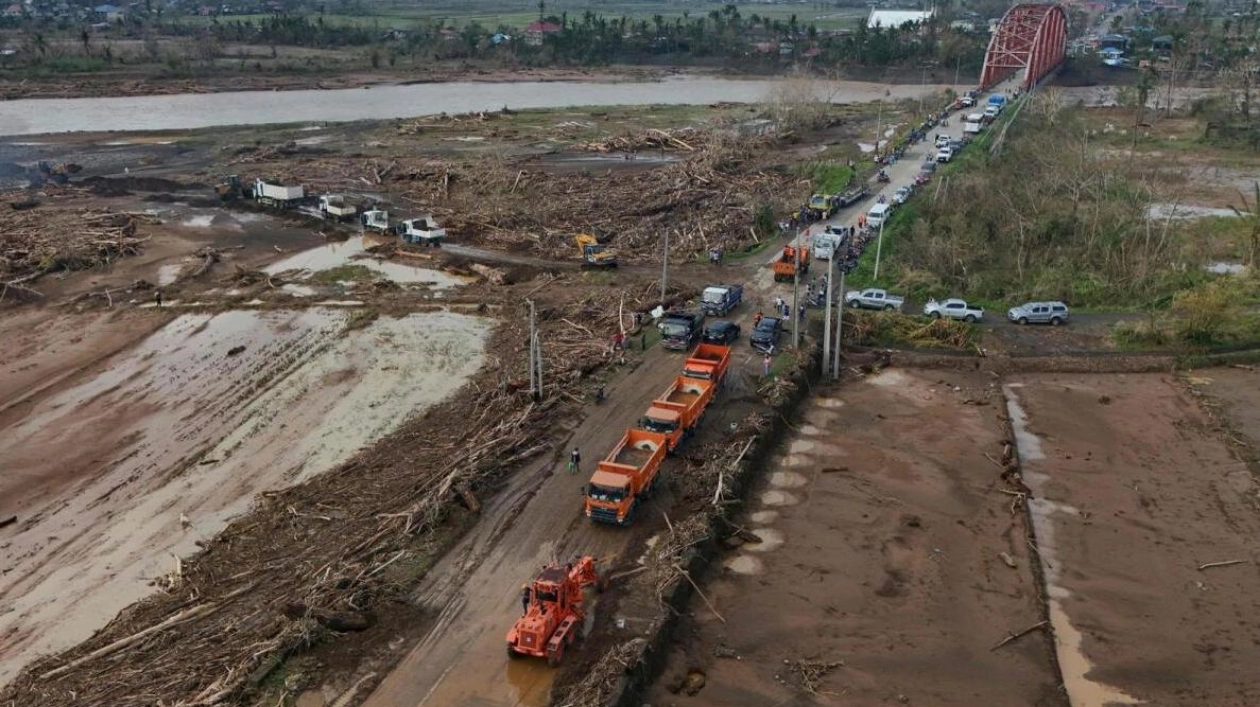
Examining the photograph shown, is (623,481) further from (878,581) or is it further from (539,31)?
(539,31)

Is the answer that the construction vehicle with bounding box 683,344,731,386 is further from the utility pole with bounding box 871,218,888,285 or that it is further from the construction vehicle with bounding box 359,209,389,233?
the construction vehicle with bounding box 359,209,389,233

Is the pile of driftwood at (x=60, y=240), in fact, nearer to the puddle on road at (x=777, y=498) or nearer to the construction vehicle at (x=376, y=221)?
the construction vehicle at (x=376, y=221)

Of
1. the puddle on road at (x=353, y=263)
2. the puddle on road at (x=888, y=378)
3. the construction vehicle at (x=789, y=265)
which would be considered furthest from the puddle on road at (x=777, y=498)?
the puddle on road at (x=353, y=263)

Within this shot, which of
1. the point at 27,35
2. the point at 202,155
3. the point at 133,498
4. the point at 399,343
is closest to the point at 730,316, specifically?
the point at 399,343

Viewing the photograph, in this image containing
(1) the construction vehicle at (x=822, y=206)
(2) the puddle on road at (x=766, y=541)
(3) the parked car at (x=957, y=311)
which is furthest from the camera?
(1) the construction vehicle at (x=822, y=206)

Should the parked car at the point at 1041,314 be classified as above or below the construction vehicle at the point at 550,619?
above

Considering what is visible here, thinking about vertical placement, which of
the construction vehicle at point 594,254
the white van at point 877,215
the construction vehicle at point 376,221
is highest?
the white van at point 877,215

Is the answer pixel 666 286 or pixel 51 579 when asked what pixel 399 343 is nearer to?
pixel 666 286
